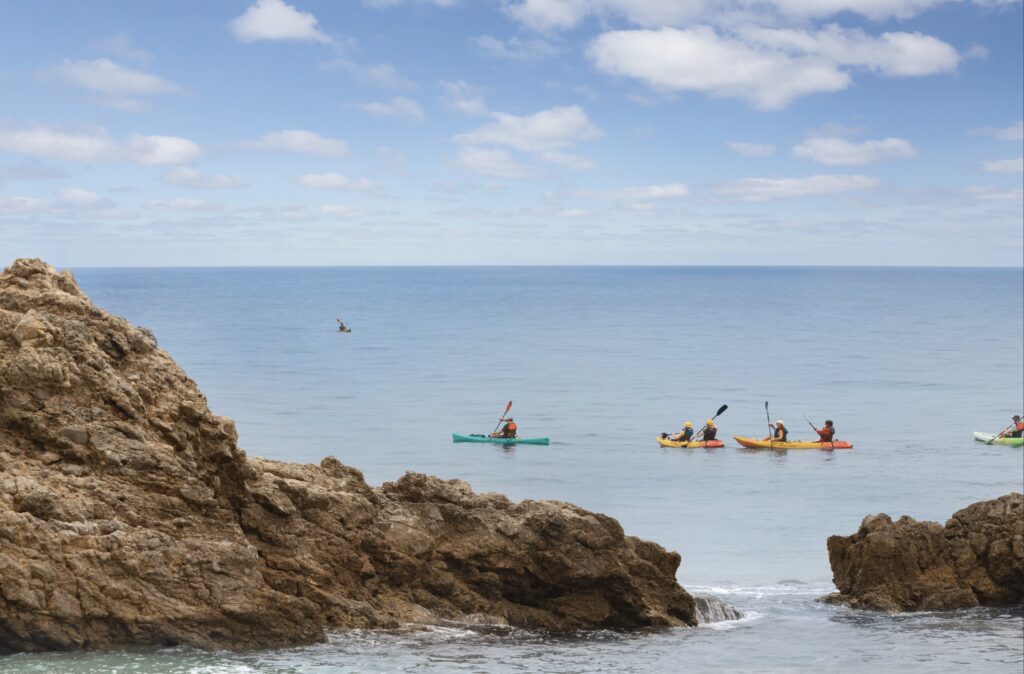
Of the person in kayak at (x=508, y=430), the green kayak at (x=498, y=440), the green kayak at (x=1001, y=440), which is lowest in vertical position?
the green kayak at (x=498, y=440)

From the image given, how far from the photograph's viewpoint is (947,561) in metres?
22.3

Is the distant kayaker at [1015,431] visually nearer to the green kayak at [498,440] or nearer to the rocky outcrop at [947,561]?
the green kayak at [498,440]

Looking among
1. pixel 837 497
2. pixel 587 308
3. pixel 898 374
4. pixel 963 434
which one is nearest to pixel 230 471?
pixel 837 497

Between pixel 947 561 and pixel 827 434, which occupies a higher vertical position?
pixel 827 434

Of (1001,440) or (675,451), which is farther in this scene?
(1001,440)

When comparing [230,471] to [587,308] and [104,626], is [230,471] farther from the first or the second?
[587,308]

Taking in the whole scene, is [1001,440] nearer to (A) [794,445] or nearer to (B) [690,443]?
(A) [794,445]

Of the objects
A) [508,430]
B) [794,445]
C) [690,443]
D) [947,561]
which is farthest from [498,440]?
[947,561]

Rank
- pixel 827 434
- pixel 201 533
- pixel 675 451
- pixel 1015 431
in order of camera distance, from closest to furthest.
Answer: pixel 201 533
pixel 675 451
pixel 827 434
pixel 1015 431

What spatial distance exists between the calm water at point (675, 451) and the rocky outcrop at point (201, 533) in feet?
1.75

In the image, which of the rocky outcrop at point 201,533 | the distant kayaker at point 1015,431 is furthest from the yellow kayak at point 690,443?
the rocky outcrop at point 201,533

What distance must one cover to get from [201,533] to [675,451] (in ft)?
115

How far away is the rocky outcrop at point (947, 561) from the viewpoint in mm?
21828

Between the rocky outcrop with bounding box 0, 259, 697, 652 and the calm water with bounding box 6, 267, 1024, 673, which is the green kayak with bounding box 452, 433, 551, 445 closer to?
the calm water with bounding box 6, 267, 1024, 673
